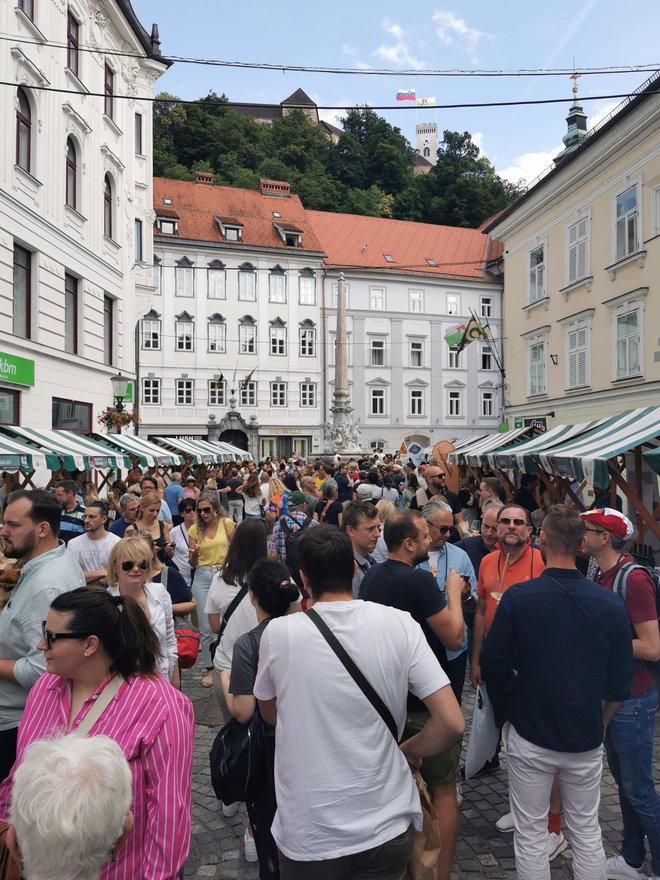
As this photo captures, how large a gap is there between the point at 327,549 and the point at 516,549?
2277 millimetres

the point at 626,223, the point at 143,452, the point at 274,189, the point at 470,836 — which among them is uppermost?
the point at 274,189

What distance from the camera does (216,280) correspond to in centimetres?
4244

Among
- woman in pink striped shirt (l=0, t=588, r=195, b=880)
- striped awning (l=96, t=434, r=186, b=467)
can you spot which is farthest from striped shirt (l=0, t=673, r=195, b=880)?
striped awning (l=96, t=434, r=186, b=467)

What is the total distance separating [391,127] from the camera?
251ft

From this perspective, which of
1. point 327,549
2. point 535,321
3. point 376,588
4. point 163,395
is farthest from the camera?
point 163,395

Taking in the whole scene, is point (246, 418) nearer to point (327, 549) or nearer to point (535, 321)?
point (535, 321)

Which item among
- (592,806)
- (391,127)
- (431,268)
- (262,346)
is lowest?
A: (592,806)

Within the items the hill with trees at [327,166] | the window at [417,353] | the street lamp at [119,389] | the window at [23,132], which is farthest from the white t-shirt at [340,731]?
the hill with trees at [327,166]

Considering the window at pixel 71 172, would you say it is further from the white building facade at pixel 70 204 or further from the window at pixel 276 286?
the window at pixel 276 286

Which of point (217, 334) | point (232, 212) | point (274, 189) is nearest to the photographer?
point (217, 334)

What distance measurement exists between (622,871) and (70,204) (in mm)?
18715

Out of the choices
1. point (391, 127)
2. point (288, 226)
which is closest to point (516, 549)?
point (288, 226)

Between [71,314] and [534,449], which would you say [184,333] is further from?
[534,449]

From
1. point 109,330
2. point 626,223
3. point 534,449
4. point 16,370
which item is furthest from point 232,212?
point 534,449
